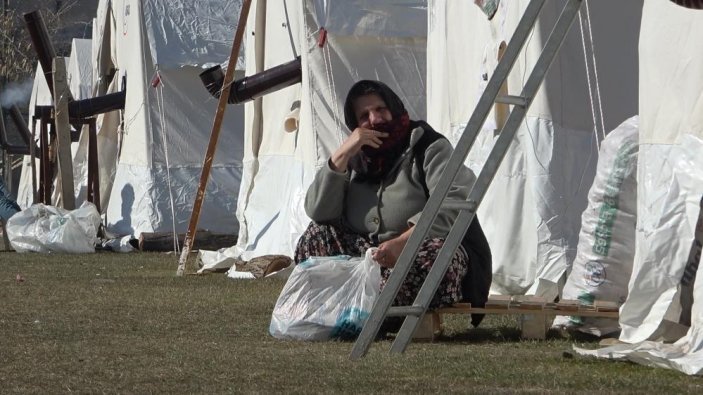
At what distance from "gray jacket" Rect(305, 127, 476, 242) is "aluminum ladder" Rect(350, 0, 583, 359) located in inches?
38.2

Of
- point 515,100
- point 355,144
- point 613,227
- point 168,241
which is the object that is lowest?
point 168,241

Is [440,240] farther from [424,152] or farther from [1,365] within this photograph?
[1,365]

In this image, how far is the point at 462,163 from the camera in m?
5.20

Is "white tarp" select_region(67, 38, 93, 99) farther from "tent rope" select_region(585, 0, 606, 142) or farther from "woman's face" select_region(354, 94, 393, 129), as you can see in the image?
"woman's face" select_region(354, 94, 393, 129)

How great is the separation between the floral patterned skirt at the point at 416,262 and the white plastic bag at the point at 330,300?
12 cm

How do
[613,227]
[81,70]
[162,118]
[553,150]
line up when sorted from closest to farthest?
[613,227]
[553,150]
[162,118]
[81,70]

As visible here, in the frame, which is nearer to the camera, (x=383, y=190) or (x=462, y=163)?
(x=462, y=163)

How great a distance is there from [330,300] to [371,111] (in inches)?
37.3

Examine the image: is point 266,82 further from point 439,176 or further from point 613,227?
point 613,227

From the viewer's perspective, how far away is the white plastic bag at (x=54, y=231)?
15523mm

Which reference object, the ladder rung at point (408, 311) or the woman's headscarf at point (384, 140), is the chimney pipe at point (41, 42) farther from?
the ladder rung at point (408, 311)

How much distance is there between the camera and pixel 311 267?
6285mm

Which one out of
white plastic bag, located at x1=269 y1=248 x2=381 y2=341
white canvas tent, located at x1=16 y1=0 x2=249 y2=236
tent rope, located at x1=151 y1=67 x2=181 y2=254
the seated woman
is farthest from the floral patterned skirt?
tent rope, located at x1=151 y1=67 x2=181 y2=254

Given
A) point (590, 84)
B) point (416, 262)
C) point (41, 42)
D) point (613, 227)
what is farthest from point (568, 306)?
point (41, 42)
